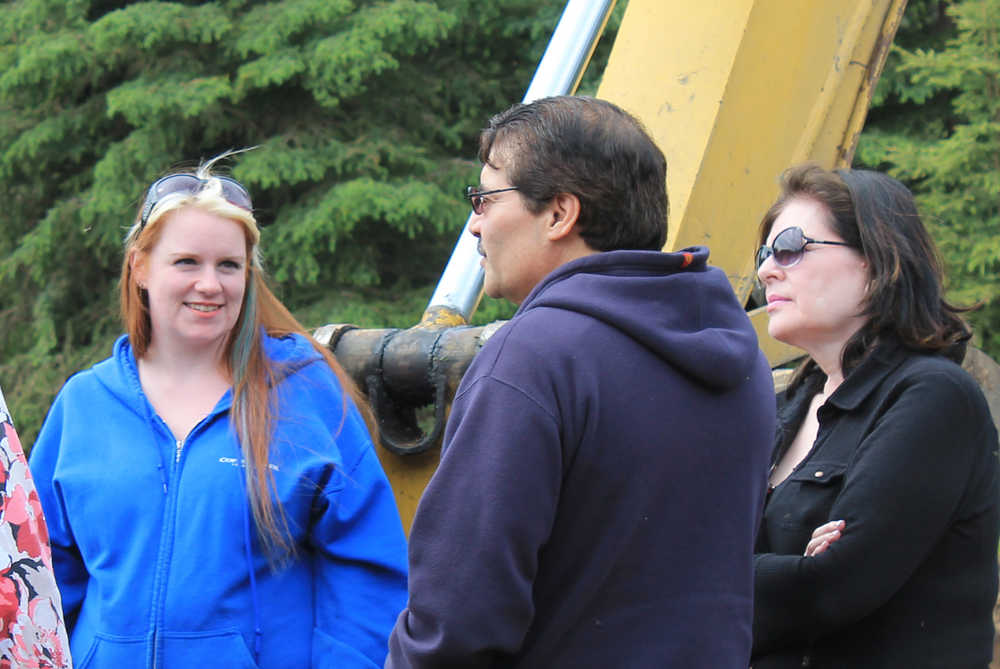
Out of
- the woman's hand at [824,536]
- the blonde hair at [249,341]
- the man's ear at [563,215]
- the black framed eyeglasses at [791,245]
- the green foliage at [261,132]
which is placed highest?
the man's ear at [563,215]

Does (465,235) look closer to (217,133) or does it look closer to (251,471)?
(251,471)

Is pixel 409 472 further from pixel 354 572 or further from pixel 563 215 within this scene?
pixel 563 215

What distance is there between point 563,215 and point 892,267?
863 mm

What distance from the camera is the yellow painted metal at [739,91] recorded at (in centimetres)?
316

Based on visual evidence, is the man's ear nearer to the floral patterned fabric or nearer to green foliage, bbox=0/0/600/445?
the floral patterned fabric

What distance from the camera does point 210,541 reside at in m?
2.38

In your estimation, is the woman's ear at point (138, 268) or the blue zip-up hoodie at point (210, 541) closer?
the blue zip-up hoodie at point (210, 541)

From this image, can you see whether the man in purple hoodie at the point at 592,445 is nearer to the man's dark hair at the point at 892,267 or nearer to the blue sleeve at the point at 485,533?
the blue sleeve at the point at 485,533

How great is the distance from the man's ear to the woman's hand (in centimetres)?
78

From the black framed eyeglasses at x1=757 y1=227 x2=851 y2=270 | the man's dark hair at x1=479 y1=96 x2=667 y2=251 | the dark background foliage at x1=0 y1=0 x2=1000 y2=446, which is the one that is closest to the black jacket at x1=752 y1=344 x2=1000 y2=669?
the black framed eyeglasses at x1=757 y1=227 x2=851 y2=270

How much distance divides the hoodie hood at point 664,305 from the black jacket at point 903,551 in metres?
0.50

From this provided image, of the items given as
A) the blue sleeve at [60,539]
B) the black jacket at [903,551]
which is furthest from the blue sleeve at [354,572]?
the black jacket at [903,551]

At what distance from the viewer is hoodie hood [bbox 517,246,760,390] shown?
1.71 meters

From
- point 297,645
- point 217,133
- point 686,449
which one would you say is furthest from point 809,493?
point 217,133
